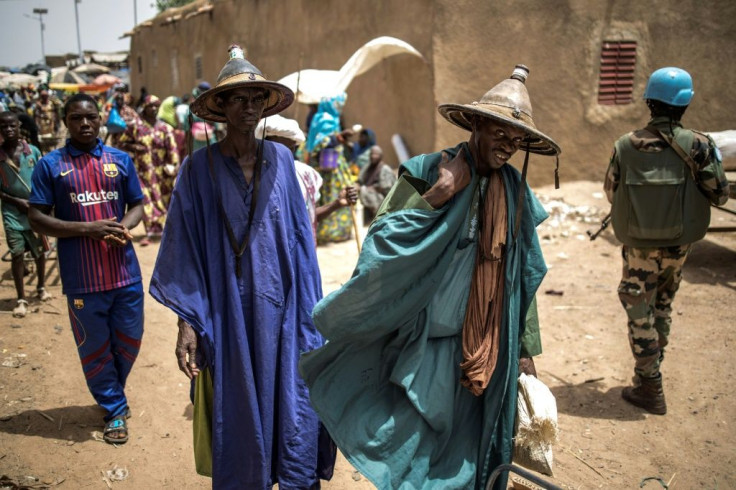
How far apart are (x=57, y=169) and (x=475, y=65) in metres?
7.78

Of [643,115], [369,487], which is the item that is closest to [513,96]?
[369,487]

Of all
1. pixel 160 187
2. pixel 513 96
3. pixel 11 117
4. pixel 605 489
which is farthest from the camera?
A: pixel 160 187

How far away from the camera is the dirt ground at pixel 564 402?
368cm

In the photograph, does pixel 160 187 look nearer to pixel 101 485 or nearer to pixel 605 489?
pixel 101 485

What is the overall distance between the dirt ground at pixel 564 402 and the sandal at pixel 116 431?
0.18ft

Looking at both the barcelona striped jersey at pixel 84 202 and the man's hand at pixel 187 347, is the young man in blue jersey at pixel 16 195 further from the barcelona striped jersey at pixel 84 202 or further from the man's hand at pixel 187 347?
the man's hand at pixel 187 347

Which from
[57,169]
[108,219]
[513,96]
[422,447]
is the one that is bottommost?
[422,447]

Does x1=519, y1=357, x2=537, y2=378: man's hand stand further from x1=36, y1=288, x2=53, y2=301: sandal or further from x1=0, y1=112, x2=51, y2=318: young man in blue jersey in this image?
x1=36, y1=288, x2=53, y2=301: sandal

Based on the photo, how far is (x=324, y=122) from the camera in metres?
8.71

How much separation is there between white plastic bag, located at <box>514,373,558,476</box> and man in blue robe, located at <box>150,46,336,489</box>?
1.01m

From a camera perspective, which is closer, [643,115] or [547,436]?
[547,436]

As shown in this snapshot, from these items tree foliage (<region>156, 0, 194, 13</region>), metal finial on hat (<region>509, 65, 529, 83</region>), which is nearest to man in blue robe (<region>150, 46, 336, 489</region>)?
metal finial on hat (<region>509, 65, 529, 83</region>)

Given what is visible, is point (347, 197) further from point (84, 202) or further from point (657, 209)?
point (657, 209)

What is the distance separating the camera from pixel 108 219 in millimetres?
3842
